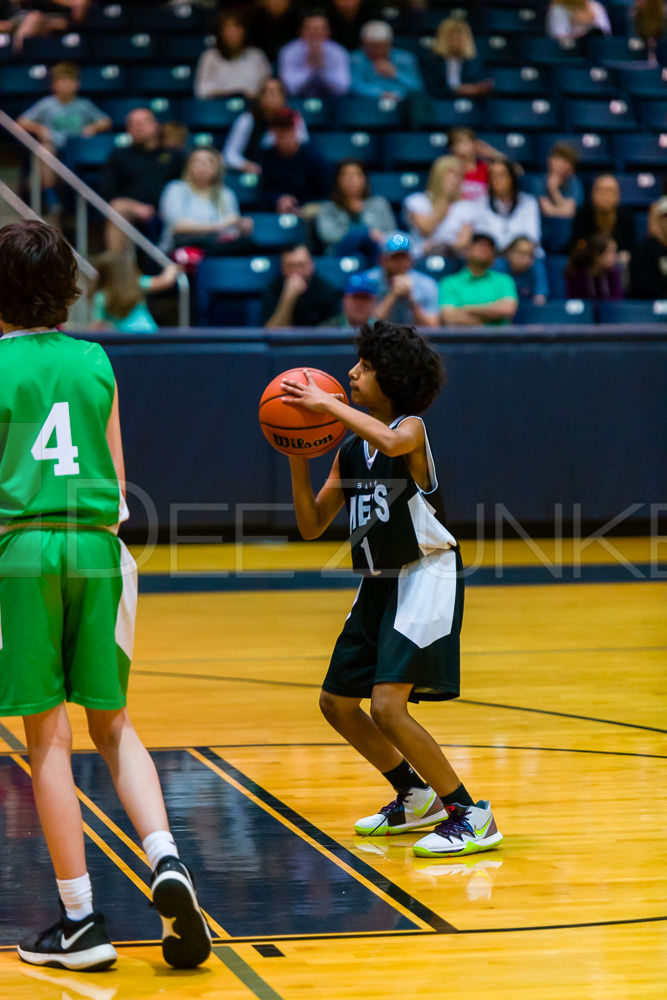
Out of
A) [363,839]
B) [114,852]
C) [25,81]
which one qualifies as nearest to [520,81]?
[25,81]

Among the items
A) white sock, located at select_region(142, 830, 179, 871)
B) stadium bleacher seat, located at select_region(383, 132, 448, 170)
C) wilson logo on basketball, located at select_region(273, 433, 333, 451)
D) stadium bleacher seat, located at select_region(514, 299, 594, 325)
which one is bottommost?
white sock, located at select_region(142, 830, 179, 871)

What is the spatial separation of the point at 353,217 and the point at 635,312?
2.40 m

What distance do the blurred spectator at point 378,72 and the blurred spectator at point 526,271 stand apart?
8.95 feet

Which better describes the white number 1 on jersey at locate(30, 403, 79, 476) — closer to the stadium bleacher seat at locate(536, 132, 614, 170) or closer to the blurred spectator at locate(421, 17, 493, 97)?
the stadium bleacher seat at locate(536, 132, 614, 170)

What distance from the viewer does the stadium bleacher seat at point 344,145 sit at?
13.9 m

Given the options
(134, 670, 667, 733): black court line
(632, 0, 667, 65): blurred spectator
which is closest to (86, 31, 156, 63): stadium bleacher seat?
(632, 0, 667, 65): blurred spectator

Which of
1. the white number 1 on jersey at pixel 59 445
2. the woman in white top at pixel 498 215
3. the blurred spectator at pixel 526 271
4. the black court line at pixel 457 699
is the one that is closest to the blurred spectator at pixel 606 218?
the woman in white top at pixel 498 215

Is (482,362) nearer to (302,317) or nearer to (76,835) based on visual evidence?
(302,317)

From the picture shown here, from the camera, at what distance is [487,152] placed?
45.5 ft

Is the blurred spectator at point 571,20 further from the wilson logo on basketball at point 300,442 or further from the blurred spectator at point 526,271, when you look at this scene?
the wilson logo on basketball at point 300,442

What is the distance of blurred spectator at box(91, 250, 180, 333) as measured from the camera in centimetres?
1116

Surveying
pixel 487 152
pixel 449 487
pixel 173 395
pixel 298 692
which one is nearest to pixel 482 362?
pixel 449 487

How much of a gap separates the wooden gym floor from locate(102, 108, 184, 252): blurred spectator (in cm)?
485

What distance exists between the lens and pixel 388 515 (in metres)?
4.54
